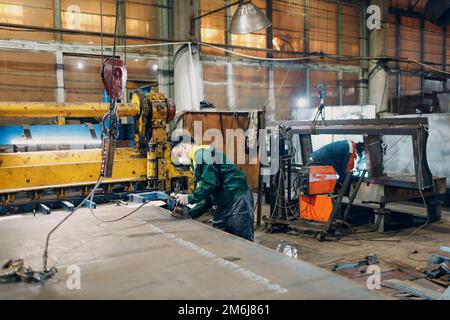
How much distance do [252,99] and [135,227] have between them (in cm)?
795

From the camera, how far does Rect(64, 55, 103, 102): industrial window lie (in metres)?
8.46

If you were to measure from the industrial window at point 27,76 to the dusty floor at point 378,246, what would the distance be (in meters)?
4.29

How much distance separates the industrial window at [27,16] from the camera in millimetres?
7828

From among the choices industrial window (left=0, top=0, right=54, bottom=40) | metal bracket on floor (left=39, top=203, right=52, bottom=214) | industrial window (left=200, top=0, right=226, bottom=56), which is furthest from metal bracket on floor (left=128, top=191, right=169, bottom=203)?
industrial window (left=200, top=0, right=226, bottom=56)

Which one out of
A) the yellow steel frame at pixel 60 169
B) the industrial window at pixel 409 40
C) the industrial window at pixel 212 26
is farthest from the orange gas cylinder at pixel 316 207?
the industrial window at pixel 409 40

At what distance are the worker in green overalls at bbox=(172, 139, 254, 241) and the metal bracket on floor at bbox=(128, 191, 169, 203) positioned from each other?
51 cm

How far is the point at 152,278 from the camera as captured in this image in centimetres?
217

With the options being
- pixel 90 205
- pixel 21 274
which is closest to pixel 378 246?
pixel 90 205

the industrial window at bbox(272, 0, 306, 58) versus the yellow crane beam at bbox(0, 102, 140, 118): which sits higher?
the industrial window at bbox(272, 0, 306, 58)

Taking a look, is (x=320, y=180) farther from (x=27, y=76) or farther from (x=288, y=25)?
(x=288, y=25)

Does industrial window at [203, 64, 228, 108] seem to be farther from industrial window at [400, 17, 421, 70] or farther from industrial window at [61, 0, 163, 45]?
industrial window at [400, 17, 421, 70]

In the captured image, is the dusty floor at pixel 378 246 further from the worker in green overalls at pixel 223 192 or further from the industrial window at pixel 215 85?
the industrial window at pixel 215 85

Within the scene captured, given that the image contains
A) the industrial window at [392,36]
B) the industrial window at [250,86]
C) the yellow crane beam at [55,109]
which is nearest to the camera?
the yellow crane beam at [55,109]
